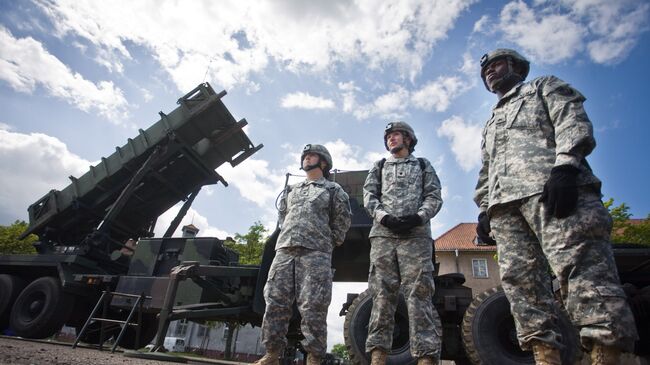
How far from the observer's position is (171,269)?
209 inches

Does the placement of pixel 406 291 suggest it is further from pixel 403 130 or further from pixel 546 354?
pixel 403 130

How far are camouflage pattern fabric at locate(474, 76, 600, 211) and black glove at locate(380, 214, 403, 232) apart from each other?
749 millimetres

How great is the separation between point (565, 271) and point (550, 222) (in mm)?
217

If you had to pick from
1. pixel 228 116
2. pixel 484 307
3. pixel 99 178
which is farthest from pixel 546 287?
pixel 99 178

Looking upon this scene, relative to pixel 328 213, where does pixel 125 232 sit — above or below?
above

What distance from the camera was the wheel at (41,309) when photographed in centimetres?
562

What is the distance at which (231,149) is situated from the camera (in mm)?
7480

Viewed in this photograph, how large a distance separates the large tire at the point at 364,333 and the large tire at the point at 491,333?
0.62 meters

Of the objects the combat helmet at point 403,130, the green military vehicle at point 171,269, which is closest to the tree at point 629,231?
the green military vehicle at point 171,269

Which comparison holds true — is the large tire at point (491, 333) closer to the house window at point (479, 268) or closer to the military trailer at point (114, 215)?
the military trailer at point (114, 215)

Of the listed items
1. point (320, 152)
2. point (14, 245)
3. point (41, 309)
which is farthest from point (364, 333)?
point (14, 245)

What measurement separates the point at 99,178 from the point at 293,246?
568cm

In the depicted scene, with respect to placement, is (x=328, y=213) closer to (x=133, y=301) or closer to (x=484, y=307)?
(x=484, y=307)

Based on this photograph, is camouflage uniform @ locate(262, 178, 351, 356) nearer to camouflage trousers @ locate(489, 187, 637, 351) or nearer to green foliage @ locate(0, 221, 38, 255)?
camouflage trousers @ locate(489, 187, 637, 351)
